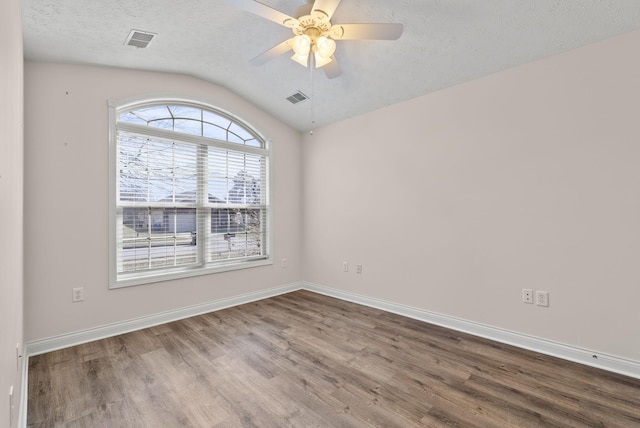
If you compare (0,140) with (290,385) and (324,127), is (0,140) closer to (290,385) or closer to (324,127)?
(290,385)

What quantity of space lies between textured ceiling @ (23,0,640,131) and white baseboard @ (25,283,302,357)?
2.42 m

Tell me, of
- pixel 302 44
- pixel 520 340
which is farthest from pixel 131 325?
pixel 520 340

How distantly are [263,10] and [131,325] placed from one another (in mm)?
3047

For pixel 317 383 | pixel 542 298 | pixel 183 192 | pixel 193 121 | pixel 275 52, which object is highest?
pixel 275 52

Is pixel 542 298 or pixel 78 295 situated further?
pixel 78 295

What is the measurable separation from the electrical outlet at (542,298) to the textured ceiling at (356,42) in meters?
1.96

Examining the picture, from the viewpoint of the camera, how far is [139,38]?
248cm

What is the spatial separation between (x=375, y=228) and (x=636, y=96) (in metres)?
2.41

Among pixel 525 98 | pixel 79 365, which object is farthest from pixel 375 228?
pixel 79 365

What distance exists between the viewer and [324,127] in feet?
13.8

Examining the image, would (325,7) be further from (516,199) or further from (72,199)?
(72,199)

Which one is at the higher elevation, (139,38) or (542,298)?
(139,38)

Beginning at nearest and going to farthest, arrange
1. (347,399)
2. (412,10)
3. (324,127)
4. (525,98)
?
(347,399)
(412,10)
(525,98)
(324,127)

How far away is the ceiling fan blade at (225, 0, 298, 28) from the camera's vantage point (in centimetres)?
173
